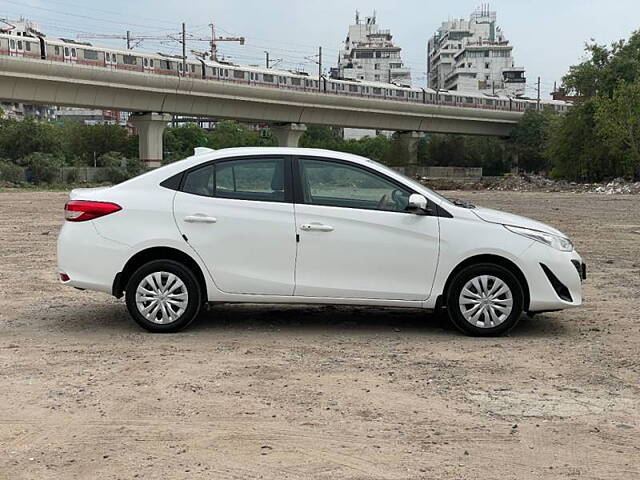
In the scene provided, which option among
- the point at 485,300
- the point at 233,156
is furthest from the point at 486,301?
the point at 233,156

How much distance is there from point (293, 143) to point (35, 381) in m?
58.6

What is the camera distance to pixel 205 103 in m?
55.8

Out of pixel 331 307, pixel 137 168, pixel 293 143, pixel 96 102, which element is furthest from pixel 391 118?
pixel 331 307

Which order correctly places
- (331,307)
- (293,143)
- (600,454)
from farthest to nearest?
(293,143)
(331,307)
(600,454)

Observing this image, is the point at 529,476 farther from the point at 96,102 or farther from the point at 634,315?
the point at 96,102

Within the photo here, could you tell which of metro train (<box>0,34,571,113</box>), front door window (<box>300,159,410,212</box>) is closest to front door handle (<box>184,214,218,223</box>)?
front door window (<box>300,159,410,212</box>)

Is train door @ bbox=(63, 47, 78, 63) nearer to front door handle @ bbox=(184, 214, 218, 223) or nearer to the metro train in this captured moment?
the metro train

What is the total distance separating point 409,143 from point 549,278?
7114 centimetres

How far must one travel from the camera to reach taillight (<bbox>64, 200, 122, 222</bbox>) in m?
7.26

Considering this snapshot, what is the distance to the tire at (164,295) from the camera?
718cm

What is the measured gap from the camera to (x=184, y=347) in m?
6.80

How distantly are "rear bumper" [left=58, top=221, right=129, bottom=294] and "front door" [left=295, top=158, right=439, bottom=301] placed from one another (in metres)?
1.71

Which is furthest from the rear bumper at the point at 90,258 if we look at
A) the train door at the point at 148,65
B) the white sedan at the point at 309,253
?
the train door at the point at 148,65

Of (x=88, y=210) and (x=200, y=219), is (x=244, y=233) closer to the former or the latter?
(x=200, y=219)
